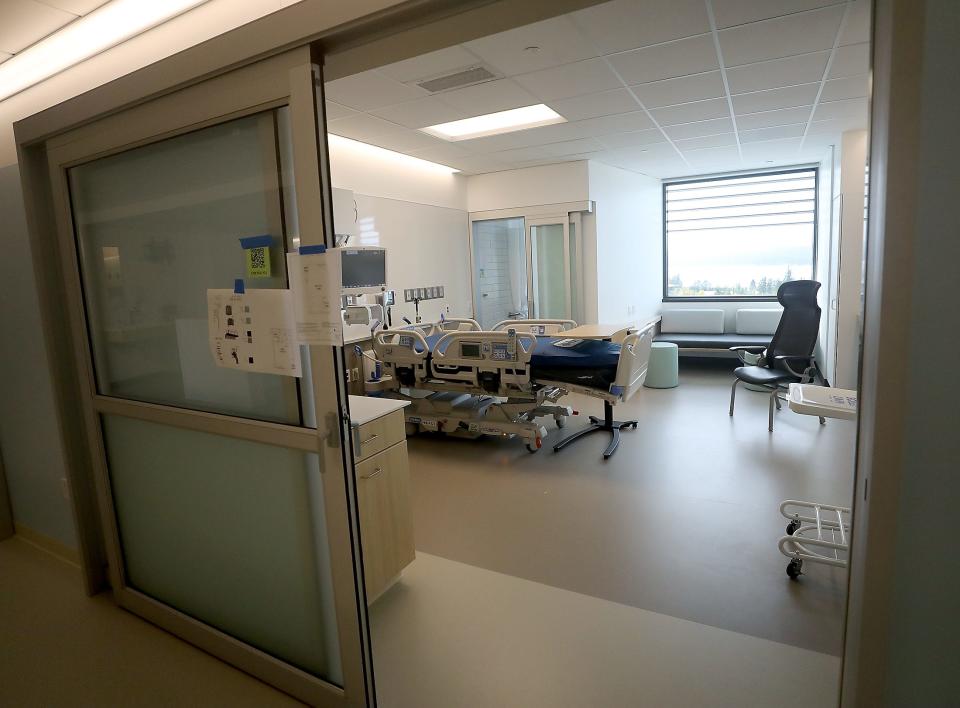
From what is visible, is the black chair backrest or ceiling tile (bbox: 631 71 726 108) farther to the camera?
the black chair backrest

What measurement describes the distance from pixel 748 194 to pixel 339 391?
26.6 feet

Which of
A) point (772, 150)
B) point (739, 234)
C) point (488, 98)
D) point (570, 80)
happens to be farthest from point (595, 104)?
point (739, 234)

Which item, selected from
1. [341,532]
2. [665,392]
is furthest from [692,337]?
[341,532]

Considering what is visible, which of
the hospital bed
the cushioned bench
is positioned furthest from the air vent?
the cushioned bench

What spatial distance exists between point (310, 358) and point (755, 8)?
286cm

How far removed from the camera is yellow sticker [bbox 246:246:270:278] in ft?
5.79

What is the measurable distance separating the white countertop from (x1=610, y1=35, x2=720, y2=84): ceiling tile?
2534 mm

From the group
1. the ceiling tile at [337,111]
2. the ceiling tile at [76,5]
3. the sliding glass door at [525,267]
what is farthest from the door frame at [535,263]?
the ceiling tile at [76,5]

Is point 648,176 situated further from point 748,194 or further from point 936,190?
point 936,190

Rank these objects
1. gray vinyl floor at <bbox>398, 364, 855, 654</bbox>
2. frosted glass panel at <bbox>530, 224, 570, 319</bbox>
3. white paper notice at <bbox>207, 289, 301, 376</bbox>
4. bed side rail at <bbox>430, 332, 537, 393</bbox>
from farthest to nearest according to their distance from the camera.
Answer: frosted glass panel at <bbox>530, 224, 570, 319</bbox>, bed side rail at <bbox>430, 332, 537, 393</bbox>, gray vinyl floor at <bbox>398, 364, 855, 654</bbox>, white paper notice at <bbox>207, 289, 301, 376</bbox>

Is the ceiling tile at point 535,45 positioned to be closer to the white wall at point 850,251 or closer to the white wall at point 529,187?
the white wall at point 529,187

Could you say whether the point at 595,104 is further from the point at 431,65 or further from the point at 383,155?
the point at 383,155

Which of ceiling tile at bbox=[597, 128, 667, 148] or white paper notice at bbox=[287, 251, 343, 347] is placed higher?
ceiling tile at bbox=[597, 128, 667, 148]

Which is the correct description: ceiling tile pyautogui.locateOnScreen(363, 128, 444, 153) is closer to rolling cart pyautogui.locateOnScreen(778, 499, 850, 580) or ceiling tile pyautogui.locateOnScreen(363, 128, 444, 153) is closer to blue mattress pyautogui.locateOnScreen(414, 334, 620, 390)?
blue mattress pyautogui.locateOnScreen(414, 334, 620, 390)
